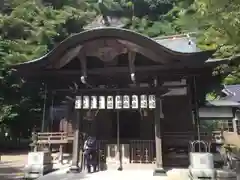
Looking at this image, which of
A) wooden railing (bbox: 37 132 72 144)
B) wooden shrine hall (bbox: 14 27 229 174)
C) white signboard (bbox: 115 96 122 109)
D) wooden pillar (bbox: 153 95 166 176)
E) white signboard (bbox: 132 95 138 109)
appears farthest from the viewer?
wooden railing (bbox: 37 132 72 144)

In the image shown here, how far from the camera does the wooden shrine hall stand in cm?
964

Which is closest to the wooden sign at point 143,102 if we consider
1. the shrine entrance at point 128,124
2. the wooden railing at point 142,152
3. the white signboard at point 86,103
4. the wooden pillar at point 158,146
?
the wooden pillar at point 158,146

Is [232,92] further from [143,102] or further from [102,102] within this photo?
A: [102,102]

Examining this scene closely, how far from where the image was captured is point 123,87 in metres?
10.9

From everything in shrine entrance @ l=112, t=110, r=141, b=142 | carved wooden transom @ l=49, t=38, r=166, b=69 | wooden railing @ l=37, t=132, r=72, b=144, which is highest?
carved wooden transom @ l=49, t=38, r=166, b=69

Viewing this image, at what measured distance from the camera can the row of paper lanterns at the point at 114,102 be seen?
33.2 feet

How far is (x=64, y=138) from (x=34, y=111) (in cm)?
1134

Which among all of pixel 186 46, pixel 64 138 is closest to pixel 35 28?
pixel 64 138

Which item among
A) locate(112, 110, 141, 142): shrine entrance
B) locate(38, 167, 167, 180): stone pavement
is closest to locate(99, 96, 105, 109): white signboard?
locate(112, 110, 141, 142): shrine entrance

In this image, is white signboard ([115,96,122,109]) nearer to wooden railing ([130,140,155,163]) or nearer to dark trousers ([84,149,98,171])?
wooden railing ([130,140,155,163])

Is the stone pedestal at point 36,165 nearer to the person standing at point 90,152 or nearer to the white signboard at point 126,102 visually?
the person standing at point 90,152

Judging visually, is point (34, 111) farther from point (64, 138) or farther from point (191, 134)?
point (191, 134)

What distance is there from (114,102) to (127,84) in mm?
1289

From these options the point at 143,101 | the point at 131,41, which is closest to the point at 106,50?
the point at 131,41
